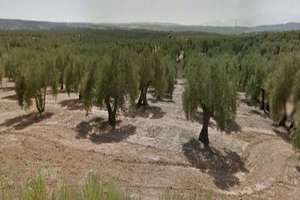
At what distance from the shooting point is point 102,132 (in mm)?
25141

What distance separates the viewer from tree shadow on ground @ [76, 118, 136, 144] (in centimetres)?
2394

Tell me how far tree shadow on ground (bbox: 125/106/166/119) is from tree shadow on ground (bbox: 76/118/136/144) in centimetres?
275

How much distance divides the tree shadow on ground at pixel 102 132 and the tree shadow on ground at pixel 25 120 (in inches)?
154

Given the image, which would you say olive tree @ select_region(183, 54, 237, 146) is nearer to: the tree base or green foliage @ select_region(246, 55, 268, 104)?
the tree base

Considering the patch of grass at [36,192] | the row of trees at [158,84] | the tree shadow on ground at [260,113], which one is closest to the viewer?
the patch of grass at [36,192]

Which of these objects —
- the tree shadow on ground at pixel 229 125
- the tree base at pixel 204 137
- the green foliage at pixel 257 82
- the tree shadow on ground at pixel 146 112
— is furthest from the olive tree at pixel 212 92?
the green foliage at pixel 257 82

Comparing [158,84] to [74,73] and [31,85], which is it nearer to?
[74,73]

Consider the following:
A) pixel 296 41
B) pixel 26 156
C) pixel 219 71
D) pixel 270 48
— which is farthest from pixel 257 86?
pixel 296 41

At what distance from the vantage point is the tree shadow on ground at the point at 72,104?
31580mm

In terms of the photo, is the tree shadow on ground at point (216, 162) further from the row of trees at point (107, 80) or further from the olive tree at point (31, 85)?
the olive tree at point (31, 85)

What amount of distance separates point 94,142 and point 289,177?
459 inches

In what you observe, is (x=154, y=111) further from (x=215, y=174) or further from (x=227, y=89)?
(x=215, y=174)

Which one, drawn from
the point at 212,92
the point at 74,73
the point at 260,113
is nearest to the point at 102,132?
the point at 212,92

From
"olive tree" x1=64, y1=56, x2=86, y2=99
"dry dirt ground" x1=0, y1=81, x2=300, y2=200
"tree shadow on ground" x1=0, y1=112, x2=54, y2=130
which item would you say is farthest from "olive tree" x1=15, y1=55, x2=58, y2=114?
"olive tree" x1=64, y1=56, x2=86, y2=99
